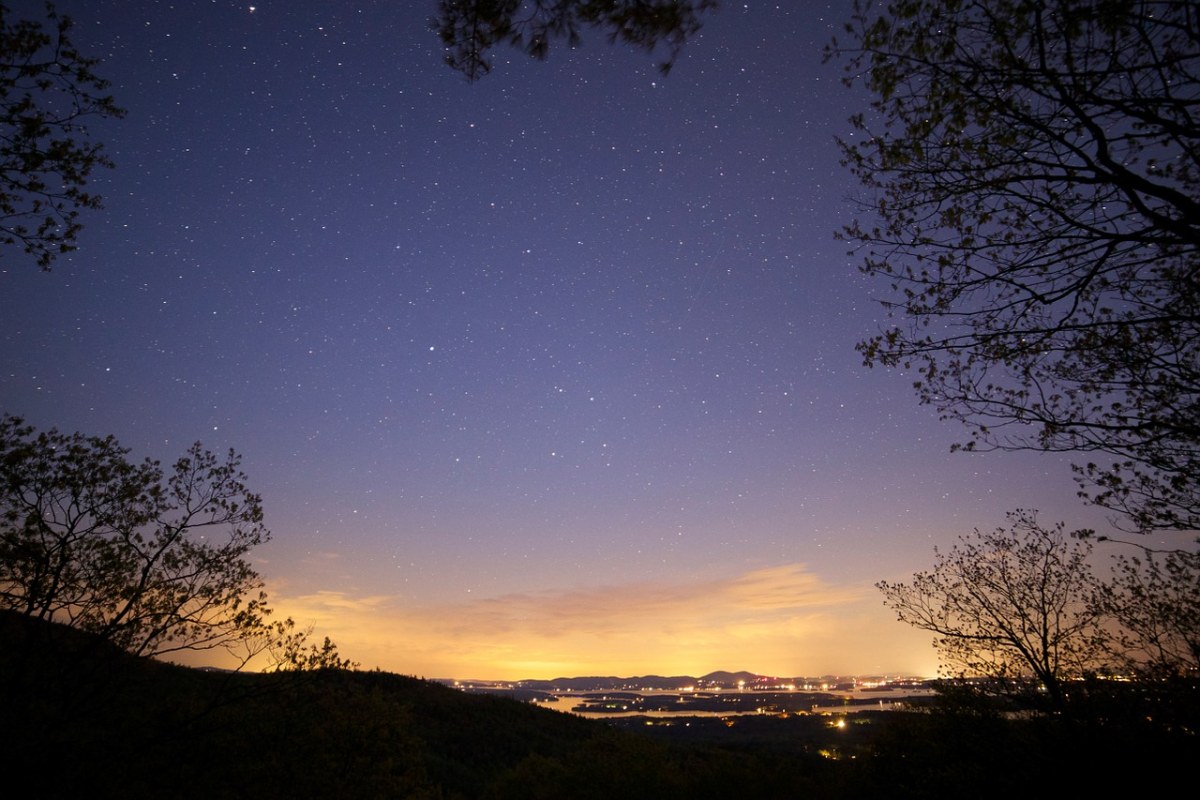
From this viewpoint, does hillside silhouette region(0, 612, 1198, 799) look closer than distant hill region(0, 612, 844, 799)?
No

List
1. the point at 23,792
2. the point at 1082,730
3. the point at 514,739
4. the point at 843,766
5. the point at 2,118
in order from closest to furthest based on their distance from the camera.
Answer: the point at 2,118 → the point at 23,792 → the point at 1082,730 → the point at 843,766 → the point at 514,739

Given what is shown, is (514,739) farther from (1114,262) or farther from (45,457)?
(1114,262)

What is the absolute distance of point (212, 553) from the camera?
39.9 ft

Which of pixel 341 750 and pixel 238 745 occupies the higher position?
pixel 238 745

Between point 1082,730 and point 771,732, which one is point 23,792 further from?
point 771,732

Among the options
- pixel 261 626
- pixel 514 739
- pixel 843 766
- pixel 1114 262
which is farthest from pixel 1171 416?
pixel 514 739

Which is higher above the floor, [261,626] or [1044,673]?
[261,626]

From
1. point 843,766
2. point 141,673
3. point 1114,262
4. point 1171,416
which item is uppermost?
point 1114,262

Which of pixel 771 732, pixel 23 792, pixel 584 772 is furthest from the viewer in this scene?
pixel 771 732

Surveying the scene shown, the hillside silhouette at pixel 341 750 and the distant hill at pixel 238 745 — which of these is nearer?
the distant hill at pixel 238 745

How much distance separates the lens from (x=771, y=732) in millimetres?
100562

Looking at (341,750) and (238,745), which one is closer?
(238,745)

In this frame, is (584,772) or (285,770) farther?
(584,772)

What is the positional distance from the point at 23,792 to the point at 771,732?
11545cm
